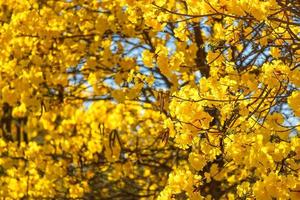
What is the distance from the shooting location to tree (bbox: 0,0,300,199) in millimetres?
3900

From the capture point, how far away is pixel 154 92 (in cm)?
484

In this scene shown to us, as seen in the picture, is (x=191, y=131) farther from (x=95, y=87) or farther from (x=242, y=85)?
(x=95, y=87)

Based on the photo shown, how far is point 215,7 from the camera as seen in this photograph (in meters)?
3.71

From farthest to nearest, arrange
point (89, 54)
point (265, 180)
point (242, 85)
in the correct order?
1. point (89, 54)
2. point (242, 85)
3. point (265, 180)

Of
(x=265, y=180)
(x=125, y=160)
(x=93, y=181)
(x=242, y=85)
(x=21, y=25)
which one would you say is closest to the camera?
(x=265, y=180)

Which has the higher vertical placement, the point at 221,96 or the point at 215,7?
the point at 215,7

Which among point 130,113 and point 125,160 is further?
point 130,113

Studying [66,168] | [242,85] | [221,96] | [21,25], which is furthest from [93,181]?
[221,96]

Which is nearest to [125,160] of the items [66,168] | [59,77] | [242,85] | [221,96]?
[66,168]

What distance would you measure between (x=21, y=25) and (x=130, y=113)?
2846 mm

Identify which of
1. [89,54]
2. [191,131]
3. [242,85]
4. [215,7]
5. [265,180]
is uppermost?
[89,54]

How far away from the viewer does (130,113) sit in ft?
30.5

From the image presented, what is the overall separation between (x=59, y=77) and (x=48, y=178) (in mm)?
1250

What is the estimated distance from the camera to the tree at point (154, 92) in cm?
390
